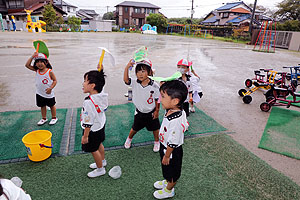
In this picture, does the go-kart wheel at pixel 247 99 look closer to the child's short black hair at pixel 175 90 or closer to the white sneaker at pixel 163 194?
the white sneaker at pixel 163 194

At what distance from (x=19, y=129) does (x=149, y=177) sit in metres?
2.94

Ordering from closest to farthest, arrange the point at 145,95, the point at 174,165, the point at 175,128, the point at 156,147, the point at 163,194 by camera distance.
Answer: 1. the point at 175,128
2. the point at 174,165
3. the point at 163,194
4. the point at 145,95
5. the point at 156,147

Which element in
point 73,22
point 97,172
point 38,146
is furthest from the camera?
point 73,22

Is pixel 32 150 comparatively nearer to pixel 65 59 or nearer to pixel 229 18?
pixel 65 59

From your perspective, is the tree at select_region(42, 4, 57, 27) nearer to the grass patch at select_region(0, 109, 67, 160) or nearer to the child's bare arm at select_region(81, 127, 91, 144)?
the grass patch at select_region(0, 109, 67, 160)

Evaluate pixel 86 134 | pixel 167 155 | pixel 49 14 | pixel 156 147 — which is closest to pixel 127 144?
pixel 156 147

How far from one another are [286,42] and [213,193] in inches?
1007

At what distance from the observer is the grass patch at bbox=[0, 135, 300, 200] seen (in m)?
2.59

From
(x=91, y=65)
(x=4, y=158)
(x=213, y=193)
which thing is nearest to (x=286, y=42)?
(x=91, y=65)

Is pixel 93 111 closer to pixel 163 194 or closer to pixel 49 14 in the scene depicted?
pixel 163 194

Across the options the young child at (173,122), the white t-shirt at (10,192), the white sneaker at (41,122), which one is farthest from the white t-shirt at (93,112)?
the white sneaker at (41,122)

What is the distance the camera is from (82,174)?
288 cm

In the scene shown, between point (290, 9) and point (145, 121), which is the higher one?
point (290, 9)

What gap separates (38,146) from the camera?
117 inches
